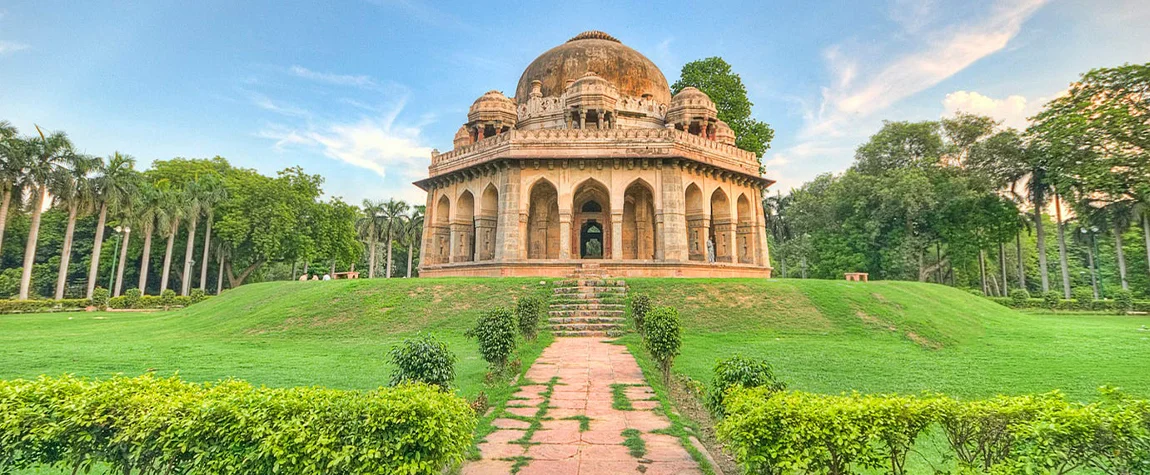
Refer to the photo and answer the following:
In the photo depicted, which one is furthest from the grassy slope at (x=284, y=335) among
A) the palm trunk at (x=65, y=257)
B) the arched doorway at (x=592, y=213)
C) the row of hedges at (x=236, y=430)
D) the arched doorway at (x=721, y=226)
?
the arched doorway at (x=721, y=226)

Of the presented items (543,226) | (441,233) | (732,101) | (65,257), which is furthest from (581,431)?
(65,257)

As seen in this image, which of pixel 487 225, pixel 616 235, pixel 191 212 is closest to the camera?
pixel 616 235

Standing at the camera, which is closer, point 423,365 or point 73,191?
point 423,365

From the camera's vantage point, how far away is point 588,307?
1420cm

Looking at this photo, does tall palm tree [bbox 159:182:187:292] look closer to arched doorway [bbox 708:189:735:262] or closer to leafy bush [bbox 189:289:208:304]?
leafy bush [bbox 189:289:208:304]

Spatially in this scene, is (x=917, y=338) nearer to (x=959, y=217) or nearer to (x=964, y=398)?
(x=964, y=398)

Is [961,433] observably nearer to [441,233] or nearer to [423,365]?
[423,365]

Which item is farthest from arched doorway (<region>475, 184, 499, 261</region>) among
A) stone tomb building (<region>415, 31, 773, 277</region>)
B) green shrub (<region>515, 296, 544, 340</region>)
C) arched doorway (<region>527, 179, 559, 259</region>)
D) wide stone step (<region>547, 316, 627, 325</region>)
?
green shrub (<region>515, 296, 544, 340</region>)

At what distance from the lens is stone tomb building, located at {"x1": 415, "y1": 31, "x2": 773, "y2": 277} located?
2072 cm

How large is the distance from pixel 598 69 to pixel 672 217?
1000 centimetres

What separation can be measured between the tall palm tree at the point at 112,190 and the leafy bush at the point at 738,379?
34.2 m

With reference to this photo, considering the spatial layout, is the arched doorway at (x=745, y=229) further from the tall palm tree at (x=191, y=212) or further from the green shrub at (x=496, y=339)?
the tall palm tree at (x=191, y=212)

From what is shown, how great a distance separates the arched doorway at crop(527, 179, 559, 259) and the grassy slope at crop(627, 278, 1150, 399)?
26.6ft

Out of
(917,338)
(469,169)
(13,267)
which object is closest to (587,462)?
(917,338)
